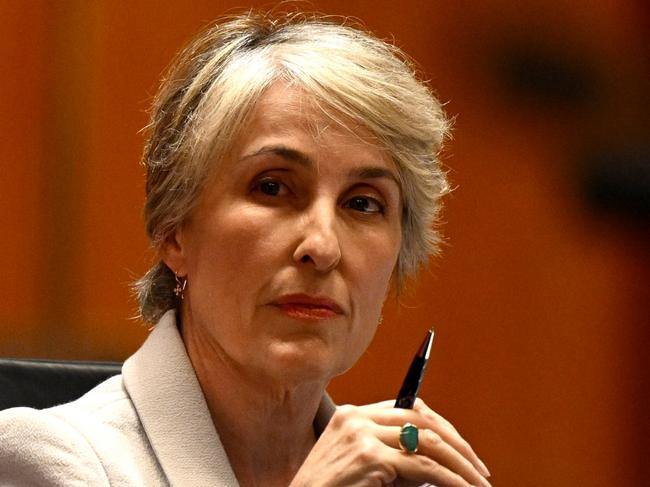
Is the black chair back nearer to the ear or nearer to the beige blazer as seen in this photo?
the beige blazer

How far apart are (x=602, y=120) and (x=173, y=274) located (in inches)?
72.8

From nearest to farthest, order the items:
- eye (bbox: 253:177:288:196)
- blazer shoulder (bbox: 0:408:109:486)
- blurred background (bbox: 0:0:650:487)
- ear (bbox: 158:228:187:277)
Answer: blazer shoulder (bbox: 0:408:109:486) → eye (bbox: 253:177:288:196) → ear (bbox: 158:228:187:277) → blurred background (bbox: 0:0:650:487)

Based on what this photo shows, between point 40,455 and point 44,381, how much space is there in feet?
1.43

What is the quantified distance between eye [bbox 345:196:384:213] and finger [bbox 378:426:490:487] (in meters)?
0.36

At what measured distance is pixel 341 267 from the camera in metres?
1.99

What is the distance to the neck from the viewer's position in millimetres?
2070

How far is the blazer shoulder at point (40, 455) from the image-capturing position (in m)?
1.79

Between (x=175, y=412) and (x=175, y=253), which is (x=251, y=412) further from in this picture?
(x=175, y=253)

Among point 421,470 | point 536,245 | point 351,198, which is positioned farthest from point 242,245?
point 536,245

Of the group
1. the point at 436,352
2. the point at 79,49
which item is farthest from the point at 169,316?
the point at 436,352

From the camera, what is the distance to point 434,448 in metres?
1.87

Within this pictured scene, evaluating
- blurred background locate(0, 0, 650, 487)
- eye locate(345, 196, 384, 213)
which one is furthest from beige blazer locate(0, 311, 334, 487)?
blurred background locate(0, 0, 650, 487)

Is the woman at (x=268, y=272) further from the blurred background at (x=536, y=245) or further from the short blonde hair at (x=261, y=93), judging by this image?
the blurred background at (x=536, y=245)

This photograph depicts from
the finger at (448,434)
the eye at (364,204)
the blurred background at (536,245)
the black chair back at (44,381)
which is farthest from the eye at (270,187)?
the blurred background at (536,245)
